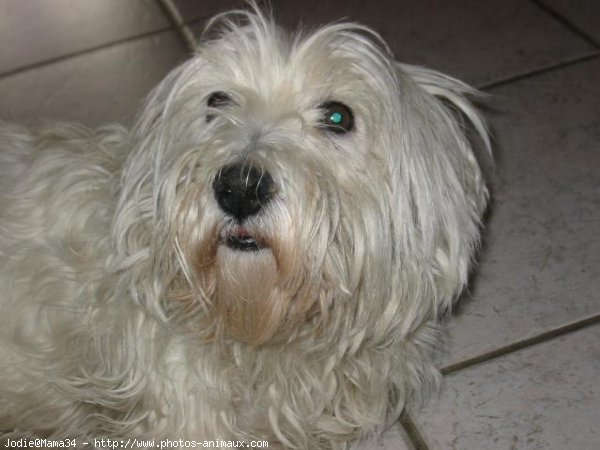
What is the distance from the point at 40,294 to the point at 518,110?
5.78 feet

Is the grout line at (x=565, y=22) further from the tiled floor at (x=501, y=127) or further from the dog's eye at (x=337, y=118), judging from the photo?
the dog's eye at (x=337, y=118)

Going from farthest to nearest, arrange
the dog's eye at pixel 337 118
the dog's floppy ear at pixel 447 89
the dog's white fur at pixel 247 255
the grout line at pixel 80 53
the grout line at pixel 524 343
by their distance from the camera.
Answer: the grout line at pixel 80 53, the grout line at pixel 524 343, the dog's floppy ear at pixel 447 89, the dog's eye at pixel 337 118, the dog's white fur at pixel 247 255

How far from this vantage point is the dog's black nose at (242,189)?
146 centimetres

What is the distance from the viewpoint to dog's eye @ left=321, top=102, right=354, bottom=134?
1.70 meters

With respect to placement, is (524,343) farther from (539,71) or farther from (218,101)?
(539,71)

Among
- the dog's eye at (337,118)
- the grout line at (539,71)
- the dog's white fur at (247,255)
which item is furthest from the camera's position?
the grout line at (539,71)

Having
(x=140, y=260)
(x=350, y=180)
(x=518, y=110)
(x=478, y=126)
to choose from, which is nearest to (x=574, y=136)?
(x=518, y=110)

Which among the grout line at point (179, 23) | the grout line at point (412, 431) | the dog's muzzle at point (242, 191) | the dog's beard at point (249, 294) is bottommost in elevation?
the grout line at point (412, 431)

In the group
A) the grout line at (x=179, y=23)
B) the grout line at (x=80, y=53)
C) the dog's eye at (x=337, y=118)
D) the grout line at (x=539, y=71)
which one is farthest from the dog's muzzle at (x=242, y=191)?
the grout line at (x=80, y=53)

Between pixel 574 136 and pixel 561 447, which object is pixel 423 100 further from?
pixel 574 136

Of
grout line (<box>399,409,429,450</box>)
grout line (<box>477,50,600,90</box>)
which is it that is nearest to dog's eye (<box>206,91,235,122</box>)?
grout line (<box>399,409,429,450</box>)

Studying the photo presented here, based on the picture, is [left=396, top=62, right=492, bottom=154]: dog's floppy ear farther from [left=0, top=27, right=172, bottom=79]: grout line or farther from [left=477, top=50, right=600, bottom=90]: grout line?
[left=0, top=27, right=172, bottom=79]: grout line

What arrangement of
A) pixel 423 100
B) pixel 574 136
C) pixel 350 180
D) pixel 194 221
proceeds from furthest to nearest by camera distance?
pixel 574 136
pixel 423 100
pixel 350 180
pixel 194 221

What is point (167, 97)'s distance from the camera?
186 cm
